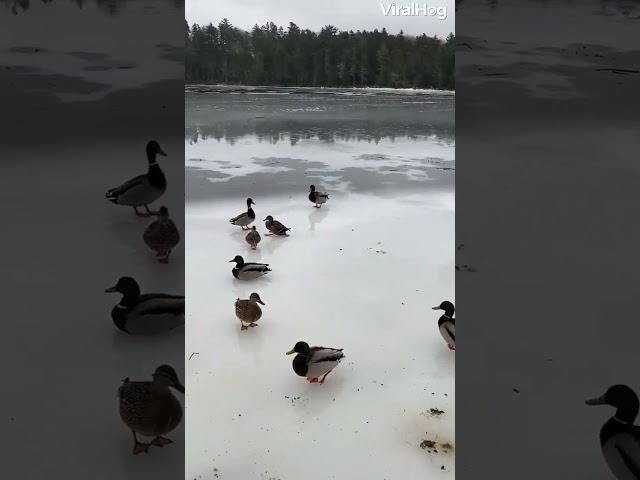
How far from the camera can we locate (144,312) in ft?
5.88

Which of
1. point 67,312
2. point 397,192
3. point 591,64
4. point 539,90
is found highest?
point 591,64

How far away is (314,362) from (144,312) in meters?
0.65

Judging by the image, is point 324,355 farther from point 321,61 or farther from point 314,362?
point 321,61

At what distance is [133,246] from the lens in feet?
8.61

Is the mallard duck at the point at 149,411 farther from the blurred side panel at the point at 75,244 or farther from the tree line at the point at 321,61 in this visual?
the tree line at the point at 321,61

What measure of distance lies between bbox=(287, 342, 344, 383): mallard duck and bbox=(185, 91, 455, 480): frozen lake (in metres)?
0.06

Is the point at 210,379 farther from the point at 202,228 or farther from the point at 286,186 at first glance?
the point at 286,186

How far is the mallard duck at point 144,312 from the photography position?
179 centimetres

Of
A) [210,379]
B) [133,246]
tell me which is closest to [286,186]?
[133,246]

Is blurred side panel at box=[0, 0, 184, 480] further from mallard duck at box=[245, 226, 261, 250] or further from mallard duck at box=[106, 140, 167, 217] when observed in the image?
mallard duck at box=[245, 226, 261, 250]

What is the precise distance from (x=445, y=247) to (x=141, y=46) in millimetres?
6028

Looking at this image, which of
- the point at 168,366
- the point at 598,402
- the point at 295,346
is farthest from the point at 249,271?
the point at 598,402

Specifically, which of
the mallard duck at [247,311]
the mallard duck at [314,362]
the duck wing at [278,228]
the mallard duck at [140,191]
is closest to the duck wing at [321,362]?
the mallard duck at [314,362]

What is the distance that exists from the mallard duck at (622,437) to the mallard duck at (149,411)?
1.10m
